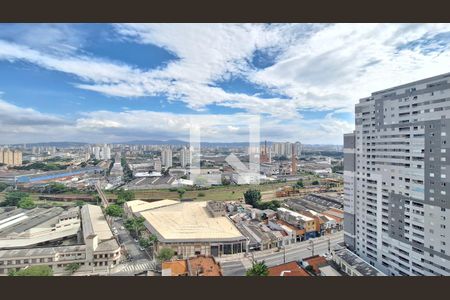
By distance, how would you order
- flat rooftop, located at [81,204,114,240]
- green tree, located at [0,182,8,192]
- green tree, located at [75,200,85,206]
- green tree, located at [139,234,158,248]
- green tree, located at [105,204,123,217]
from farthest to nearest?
green tree, located at [75,200,85,206], green tree, located at [0,182,8,192], green tree, located at [105,204,123,217], flat rooftop, located at [81,204,114,240], green tree, located at [139,234,158,248]

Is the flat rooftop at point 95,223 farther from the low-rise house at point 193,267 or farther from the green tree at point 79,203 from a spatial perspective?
the low-rise house at point 193,267

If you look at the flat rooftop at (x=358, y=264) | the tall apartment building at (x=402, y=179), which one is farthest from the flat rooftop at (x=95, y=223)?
the tall apartment building at (x=402, y=179)

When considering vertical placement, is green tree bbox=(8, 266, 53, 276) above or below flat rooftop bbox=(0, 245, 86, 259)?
below

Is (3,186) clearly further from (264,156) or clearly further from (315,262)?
(315,262)

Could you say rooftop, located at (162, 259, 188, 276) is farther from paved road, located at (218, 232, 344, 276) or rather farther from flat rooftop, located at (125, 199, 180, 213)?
flat rooftop, located at (125, 199, 180, 213)

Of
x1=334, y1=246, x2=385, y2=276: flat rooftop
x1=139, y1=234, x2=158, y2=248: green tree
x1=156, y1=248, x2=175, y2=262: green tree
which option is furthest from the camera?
x1=139, y1=234, x2=158, y2=248: green tree

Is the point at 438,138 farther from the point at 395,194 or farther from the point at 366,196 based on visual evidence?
the point at 366,196

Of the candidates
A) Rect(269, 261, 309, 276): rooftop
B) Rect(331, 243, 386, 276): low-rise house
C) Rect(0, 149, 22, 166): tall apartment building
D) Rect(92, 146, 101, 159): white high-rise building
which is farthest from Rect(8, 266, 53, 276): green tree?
Rect(0, 149, 22, 166): tall apartment building

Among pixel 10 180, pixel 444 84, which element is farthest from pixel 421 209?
pixel 10 180
